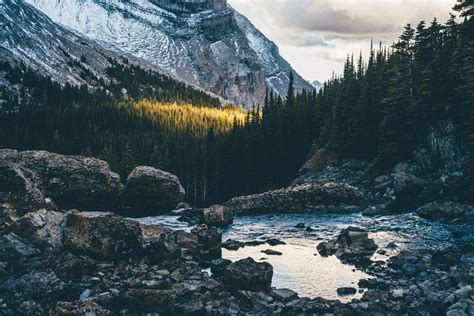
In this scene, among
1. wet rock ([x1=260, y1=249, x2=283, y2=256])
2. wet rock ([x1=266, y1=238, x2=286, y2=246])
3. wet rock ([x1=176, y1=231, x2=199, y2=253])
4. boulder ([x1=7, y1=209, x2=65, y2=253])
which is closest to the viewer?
boulder ([x1=7, y1=209, x2=65, y2=253])

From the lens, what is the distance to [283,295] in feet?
85.0

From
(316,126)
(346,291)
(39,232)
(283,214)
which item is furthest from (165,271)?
(316,126)

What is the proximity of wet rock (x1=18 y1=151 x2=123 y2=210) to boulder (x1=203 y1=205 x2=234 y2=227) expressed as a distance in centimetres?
1668

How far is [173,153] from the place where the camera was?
10481 centimetres

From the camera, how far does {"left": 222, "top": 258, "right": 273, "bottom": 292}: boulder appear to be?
88.1 feet

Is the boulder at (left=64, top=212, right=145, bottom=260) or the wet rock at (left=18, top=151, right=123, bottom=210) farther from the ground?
the wet rock at (left=18, top=151, right=123, bottom=210)

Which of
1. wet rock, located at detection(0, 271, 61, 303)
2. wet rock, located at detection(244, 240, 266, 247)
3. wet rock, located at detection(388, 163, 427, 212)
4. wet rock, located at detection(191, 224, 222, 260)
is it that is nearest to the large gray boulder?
wet rock, located at detection(0, 271, 61, 303)

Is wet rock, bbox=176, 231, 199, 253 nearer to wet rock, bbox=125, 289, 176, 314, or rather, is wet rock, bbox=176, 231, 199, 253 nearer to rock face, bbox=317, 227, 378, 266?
rock face, bbox=317, 227, 378, 266

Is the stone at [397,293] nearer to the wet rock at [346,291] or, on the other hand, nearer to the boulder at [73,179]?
the wet rock at [346,291]

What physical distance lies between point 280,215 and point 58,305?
38830 mm

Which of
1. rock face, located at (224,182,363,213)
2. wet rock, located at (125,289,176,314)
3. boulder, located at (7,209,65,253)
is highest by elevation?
rock face, located at (224,182,363,213)

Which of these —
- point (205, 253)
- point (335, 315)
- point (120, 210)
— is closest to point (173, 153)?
point (120, 210)

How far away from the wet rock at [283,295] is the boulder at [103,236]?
10.5 metres

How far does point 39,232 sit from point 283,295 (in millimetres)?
17006
